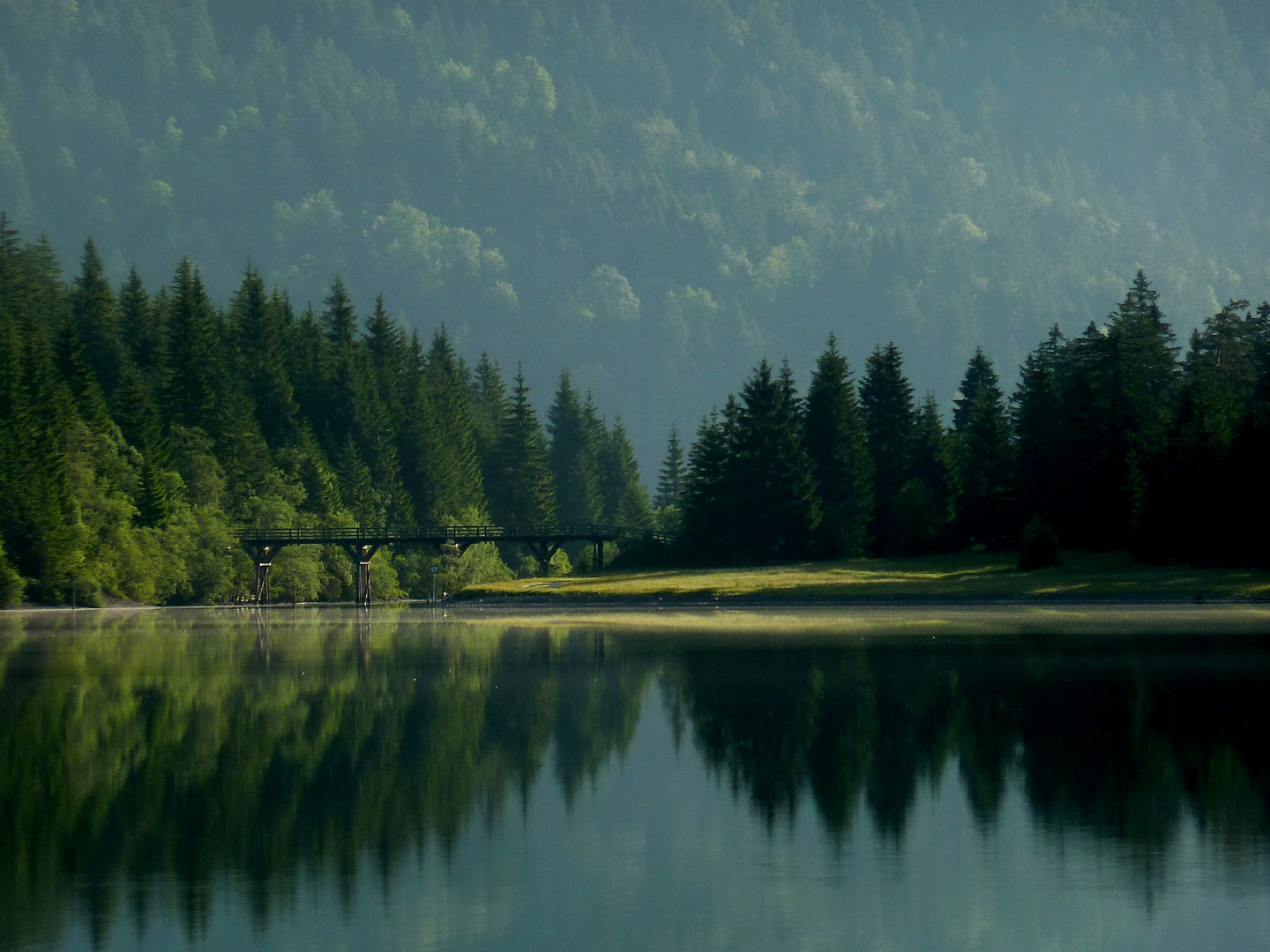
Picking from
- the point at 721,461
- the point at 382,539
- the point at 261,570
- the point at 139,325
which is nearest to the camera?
the point at 721,461

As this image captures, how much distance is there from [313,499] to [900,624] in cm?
8723

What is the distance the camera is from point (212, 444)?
12619 cm

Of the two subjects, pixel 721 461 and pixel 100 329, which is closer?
pixel 721 461

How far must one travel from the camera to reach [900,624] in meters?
55.3

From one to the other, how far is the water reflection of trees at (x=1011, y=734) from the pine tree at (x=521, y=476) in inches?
5756

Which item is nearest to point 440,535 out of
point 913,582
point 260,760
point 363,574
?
point 363,574

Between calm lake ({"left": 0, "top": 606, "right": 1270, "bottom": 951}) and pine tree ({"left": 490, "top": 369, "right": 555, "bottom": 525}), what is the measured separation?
14674 centimetres

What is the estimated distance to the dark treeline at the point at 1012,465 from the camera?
7838 centimetres

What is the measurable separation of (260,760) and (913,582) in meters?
62.7

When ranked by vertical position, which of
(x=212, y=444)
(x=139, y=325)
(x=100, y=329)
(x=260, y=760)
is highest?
(x=139, y=325)

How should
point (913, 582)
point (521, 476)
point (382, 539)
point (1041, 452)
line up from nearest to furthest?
point (913, 582) → point (1041, 452) → point (382, 539) → point (521, 476)

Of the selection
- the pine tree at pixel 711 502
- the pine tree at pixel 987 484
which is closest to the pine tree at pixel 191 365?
the pine tree at pixel 711 502

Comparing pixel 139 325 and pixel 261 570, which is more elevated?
pixel 139 325

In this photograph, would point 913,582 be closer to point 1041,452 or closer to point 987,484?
point 987,484
